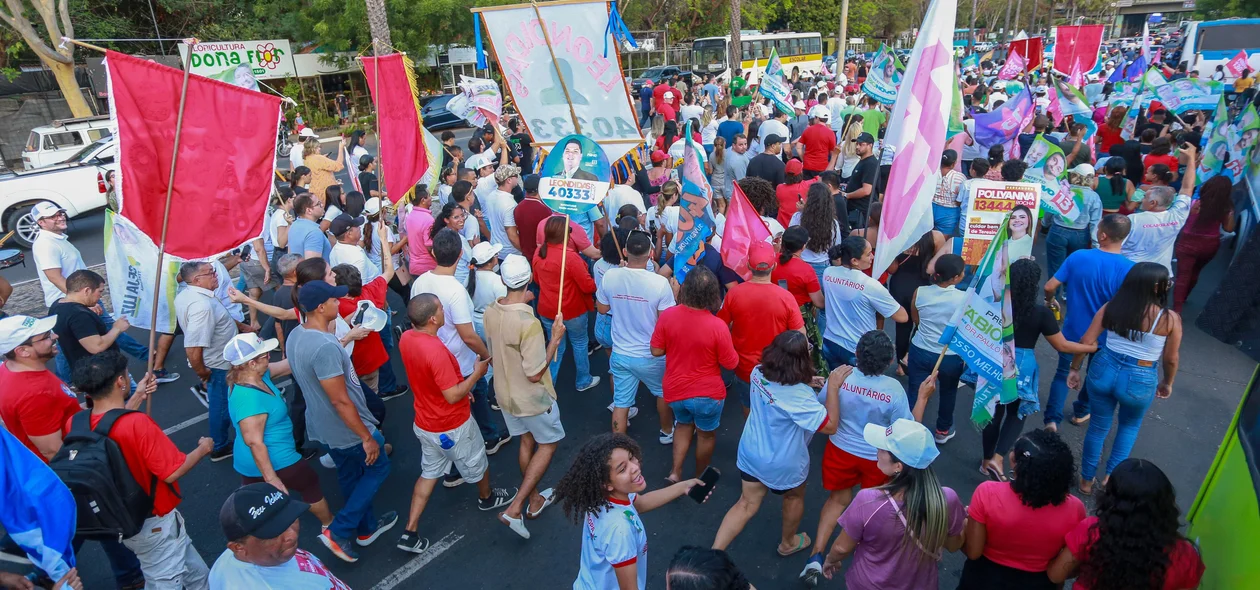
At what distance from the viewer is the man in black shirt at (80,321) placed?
4.84 meters

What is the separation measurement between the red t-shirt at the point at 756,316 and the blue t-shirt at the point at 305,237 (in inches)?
157

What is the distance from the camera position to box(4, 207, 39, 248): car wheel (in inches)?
463

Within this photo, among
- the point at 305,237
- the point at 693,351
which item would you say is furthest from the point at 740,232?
the point at 305,237

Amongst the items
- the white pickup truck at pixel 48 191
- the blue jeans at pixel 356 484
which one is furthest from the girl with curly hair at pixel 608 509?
the white pickup truck at pixel 48 191

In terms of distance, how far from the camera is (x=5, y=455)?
268 centimetres

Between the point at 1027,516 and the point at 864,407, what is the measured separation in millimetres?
966

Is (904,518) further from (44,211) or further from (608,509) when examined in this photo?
(44,211)

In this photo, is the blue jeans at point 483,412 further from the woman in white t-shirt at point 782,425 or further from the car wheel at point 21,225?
the car wheel at point 21,225

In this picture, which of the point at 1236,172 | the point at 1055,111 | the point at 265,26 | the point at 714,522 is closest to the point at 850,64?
the point at 1055,111

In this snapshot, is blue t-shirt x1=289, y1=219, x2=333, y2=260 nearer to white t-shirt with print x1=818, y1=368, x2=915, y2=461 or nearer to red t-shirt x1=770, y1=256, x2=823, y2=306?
red t-shirt x1=770, y1=256, x2=823, y2=306

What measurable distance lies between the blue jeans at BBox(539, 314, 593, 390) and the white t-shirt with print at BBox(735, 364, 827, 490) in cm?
230

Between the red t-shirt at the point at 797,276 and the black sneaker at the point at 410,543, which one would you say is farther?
the red t-shirt at the point at 797,276

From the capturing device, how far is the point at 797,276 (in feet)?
17.0

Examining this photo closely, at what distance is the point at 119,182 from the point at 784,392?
3931 millimetres
